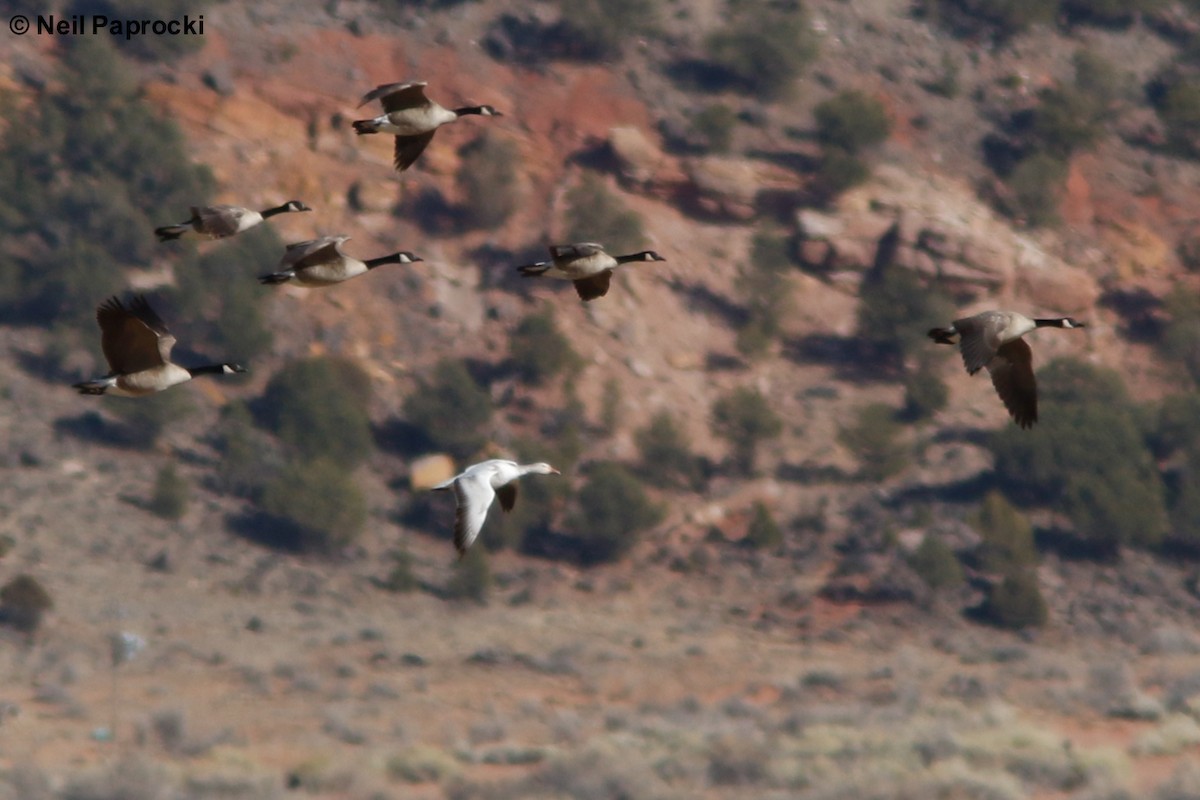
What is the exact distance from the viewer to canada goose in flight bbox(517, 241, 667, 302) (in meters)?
14.2

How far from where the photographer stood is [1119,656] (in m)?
43.1

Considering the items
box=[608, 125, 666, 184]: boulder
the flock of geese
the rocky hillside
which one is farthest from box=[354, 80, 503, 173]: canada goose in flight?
box=[608, 125, 666, 184]: boulder

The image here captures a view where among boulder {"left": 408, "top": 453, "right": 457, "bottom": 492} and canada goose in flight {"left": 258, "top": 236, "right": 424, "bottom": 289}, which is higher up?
canada goose in flight {"left": 258, "top": 236, "right": 424, "bottom": 289}

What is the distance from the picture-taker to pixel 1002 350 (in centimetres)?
1398

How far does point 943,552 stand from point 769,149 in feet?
58.3

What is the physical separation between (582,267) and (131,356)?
4.08m

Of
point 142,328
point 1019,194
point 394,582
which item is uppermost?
point 142,328

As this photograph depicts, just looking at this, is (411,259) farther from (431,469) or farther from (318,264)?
(431,469)

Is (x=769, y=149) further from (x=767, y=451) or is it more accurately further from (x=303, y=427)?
(x=303, y=427)

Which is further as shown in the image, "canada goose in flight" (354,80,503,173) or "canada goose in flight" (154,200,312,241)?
"canada goose in flight" (354,80,503,173)

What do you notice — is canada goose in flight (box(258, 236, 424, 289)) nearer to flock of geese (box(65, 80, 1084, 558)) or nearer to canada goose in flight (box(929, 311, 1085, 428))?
flock of geese (box(65, 80, 1084, 558))

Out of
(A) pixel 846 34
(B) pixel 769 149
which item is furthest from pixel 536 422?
(A) pixel 846 34

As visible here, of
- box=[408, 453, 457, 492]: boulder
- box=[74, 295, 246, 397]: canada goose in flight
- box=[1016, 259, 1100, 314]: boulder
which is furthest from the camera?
box=[1016, 259, 1100, 314]: boulder
